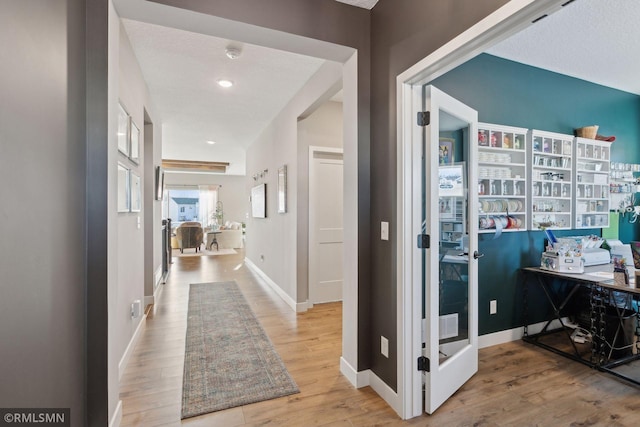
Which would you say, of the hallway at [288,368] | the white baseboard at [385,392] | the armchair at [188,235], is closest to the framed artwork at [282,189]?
the hallway at [288,368]

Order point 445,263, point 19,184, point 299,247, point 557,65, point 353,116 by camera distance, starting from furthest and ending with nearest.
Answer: point 299,247
point 557,65
point 353,116
point 445,263
point 19,184

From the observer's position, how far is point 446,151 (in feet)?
6.67

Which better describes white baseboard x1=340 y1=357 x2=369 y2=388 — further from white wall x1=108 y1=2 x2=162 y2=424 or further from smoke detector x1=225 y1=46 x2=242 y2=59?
smoke detector x1=225 y1=46 x2=242 y2=59

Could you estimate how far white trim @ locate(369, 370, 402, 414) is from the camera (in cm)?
184

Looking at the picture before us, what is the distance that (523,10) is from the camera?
1.11 metres

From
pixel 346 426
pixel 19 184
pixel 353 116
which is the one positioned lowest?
pixel 346 426

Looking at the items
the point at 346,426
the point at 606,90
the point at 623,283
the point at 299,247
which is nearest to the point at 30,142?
the point at 346,426

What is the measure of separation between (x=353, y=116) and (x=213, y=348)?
236 centimetres

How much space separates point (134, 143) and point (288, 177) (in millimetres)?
1834

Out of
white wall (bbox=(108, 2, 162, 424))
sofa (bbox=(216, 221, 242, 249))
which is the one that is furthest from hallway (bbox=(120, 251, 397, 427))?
sofa (bbox=(216, 221, 242, 249))

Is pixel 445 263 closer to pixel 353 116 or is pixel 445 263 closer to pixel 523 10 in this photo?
pixel 353 116

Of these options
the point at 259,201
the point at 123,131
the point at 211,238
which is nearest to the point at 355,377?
the point at 123,131

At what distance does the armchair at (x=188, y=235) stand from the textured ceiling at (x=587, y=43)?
841 cm

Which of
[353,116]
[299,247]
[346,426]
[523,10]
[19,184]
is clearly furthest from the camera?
[299,247]
